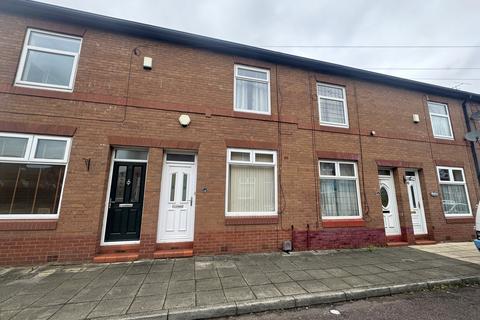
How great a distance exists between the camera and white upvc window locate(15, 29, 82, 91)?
5172mm

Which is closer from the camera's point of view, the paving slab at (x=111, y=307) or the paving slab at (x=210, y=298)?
the paving slab at (x=111, y=307)

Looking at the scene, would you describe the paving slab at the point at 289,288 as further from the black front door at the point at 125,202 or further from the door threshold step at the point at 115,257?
the black front door at the point at 125,202

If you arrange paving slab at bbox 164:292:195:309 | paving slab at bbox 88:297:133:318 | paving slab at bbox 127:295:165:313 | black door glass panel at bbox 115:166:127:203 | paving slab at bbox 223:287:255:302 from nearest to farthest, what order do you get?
paving slab at bbox 88:297:133:318, paving slab at bbox 127:295:165:313, paving slab at bbox 164:292:195:309, paving slab at bbox 223:287:255:302, black door glass panel at bbox 115:166:127:203

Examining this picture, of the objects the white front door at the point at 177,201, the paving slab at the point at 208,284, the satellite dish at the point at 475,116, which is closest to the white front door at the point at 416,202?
the satellite dish at the point at 475,116

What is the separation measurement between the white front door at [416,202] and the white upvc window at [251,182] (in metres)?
5.33

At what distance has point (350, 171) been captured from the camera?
7004mm

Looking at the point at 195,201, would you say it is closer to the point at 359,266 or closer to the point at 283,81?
the point at 359,266

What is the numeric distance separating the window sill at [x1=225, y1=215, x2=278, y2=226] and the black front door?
2366 millimetres

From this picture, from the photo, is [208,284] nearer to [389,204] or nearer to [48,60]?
[48,60]

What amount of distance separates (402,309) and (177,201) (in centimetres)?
507

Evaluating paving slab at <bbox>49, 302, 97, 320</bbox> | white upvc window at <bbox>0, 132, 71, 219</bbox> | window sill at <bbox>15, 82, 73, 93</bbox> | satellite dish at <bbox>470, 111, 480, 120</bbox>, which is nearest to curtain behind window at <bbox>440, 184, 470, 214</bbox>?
satellite dish at <bbox>470, 111, 480, 120</bbox>

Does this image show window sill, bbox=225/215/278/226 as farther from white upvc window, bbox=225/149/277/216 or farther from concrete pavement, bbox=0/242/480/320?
concrete pavement, bbox=0/242/480/320

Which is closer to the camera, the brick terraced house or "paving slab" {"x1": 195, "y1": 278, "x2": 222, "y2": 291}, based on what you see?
"paving slab" {"x1": 195, "y1": 278, "x2": 222, "y2": 291}

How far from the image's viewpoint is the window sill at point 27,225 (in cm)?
443
